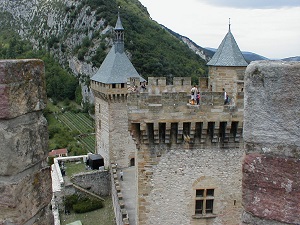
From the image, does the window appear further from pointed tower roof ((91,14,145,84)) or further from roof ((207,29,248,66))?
pointed tower roof ((91,14,145,84))

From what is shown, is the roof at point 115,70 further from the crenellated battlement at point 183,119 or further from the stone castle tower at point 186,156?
the crenellated battlement at point 183,119

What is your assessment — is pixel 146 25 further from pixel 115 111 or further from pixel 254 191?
pixel 254 191

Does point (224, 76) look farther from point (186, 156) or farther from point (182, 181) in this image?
point (182, 181)

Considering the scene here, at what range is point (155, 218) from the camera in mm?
8812

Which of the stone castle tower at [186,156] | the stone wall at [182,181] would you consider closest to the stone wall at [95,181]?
the stone castle tower at [186,156]

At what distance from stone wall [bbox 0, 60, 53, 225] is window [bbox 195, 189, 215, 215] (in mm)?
6139

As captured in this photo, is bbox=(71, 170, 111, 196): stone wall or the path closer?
the path

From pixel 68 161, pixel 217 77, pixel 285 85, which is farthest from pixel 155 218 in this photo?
pixel 68 161

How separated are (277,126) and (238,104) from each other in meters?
6.20

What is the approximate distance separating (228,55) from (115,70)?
1380cm

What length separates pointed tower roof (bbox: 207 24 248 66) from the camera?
11169 millimetres

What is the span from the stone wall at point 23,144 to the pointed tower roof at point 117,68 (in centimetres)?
2027

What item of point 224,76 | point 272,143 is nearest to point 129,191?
point 224,76

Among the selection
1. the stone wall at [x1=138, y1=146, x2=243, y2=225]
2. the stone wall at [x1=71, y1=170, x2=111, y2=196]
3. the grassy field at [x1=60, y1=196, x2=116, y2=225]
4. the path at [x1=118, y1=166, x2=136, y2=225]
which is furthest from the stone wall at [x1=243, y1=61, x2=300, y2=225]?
the stone wall at [x1=71, y1=170, x2=111, y2=196]
